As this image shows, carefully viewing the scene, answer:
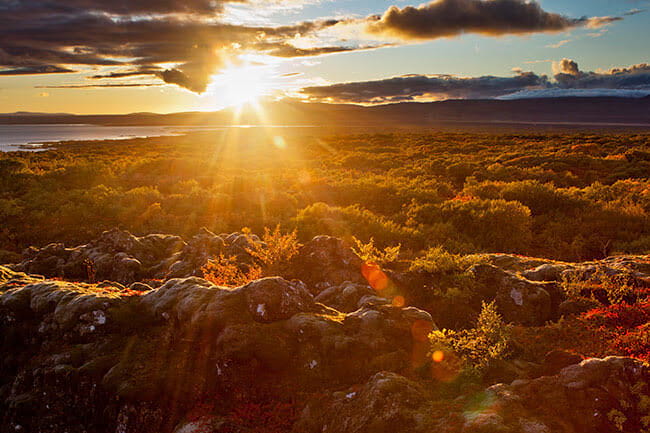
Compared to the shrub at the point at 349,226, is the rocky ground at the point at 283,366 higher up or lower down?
higher up

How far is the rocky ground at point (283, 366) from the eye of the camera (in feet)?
13.9

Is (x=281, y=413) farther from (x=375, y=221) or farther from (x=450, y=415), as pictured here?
(x=375, y=221)

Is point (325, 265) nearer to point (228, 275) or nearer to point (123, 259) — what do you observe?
point (228, 275)

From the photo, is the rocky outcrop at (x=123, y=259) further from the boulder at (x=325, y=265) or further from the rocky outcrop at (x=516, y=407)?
the rocky outcrop at (x=516, y=407)

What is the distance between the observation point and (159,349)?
6.06m

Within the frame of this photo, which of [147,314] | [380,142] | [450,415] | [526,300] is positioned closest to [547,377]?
[450,415]

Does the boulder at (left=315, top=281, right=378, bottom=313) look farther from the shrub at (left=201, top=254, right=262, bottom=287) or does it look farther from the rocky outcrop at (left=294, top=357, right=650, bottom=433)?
the rocky outcrop at (left=294, top=357, right=650, bottom=433)

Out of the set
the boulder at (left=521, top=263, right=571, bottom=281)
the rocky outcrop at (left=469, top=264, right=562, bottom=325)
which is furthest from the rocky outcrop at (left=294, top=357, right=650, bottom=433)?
the boulder at (left=521, top=263, right=571, bottom=281)

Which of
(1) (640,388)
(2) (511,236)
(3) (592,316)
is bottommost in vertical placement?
(2) (511,236)

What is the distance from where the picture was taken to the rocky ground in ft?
13.9

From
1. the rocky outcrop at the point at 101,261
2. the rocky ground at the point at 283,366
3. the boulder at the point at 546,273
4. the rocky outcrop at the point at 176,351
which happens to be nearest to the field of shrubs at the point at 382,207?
the boulder at the point at 546,273

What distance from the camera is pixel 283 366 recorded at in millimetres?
5719

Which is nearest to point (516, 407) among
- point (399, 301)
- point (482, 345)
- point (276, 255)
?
point (482, 345)

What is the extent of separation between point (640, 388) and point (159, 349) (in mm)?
A: 6711
